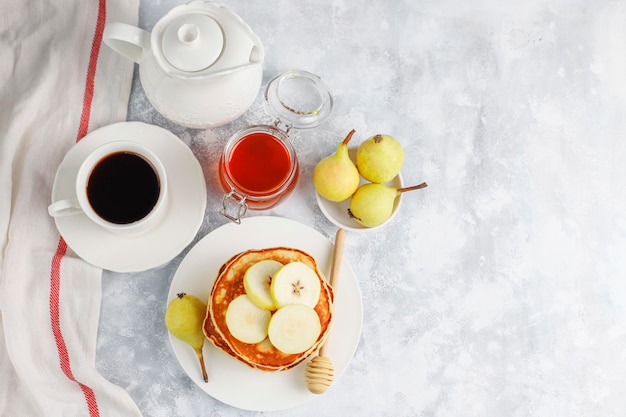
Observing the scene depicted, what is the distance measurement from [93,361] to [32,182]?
1.07 ft

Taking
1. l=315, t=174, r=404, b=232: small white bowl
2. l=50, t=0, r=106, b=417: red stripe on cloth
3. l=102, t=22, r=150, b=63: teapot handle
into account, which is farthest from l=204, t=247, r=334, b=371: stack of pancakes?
l=102, t=22, r=150, b=63: teapot handle

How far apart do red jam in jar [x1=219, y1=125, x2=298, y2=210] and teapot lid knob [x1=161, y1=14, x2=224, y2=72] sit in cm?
23

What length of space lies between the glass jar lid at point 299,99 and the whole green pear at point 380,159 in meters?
0.12

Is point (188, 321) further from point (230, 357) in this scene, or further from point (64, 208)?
point (64, 208)

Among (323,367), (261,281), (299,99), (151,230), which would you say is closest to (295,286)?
(261,281)

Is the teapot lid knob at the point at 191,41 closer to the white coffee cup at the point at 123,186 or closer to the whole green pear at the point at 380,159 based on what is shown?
the white coffee cup at the point at 123,186

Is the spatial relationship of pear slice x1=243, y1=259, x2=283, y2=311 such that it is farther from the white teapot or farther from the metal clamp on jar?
the white teapot

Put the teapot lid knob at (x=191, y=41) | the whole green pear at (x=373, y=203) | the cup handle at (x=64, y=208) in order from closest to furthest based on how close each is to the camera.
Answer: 1. the teapot lid knob at (x=191, y=41)
2. the cup handle at (x=64, y=208)
3. the whole green pear at (x=373, y=203)

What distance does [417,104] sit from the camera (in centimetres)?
114

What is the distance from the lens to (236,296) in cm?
95

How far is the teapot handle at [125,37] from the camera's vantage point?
0.81 metres

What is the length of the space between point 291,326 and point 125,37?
483 mm

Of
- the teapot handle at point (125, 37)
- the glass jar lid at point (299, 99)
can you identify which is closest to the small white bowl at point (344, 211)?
the glass jar lid at point (299, 99)

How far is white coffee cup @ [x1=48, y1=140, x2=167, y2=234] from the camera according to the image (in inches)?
36.8
